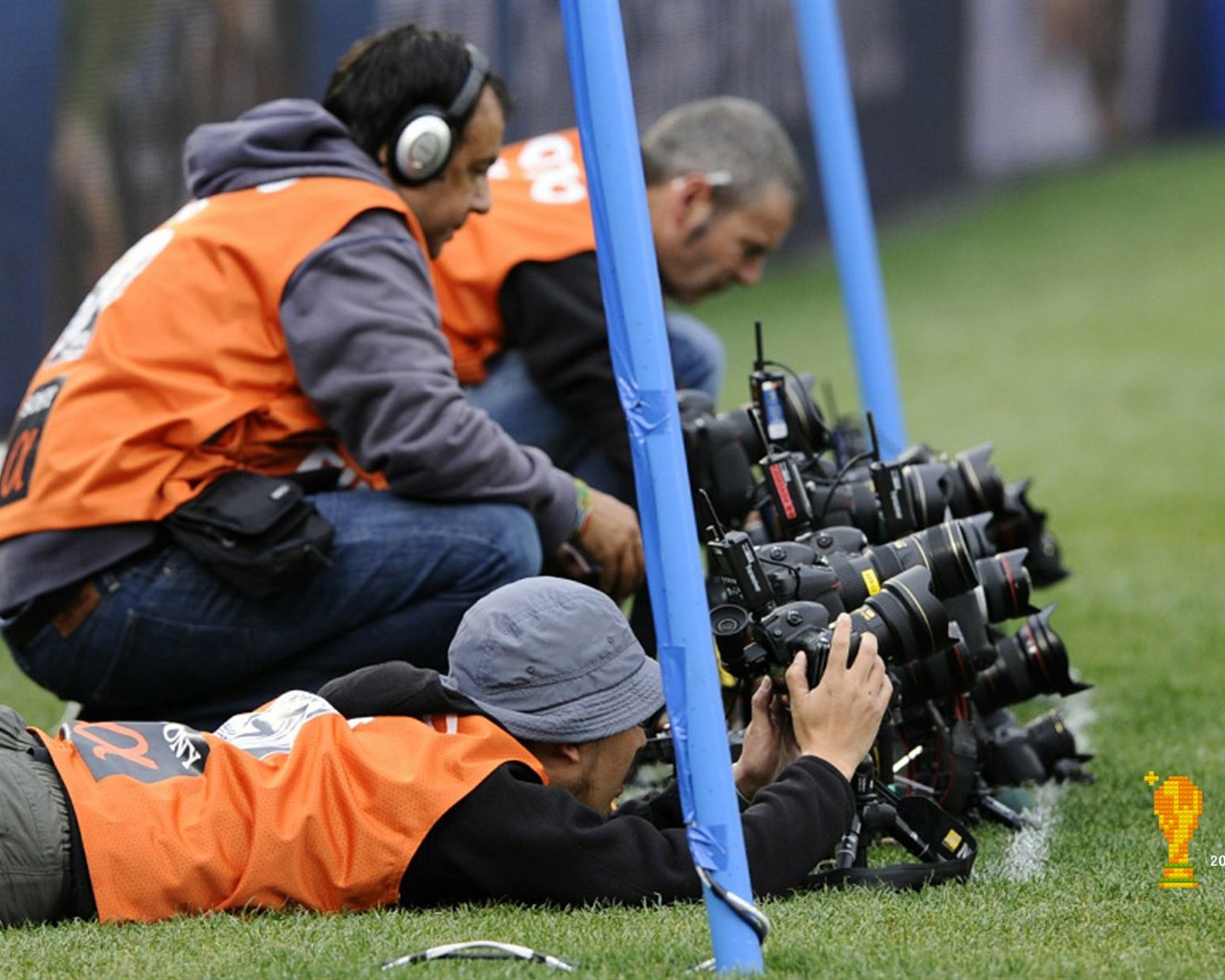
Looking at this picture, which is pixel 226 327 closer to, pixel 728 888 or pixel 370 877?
pixel 370 877

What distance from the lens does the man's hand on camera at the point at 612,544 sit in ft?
15.0

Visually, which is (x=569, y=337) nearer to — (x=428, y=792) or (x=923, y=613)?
(x=923, y=613)

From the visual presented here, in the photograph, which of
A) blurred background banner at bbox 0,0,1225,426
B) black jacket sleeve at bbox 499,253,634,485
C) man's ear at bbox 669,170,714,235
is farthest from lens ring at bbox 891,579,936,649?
blurred background banner at bbox 0,0,1225,426

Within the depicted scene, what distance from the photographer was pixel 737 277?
5.35 metres

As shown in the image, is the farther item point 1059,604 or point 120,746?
point 1059,604

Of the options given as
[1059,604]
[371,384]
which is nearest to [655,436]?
[371,384]

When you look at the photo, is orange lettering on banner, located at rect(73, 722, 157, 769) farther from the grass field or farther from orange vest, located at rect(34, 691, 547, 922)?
the grass field

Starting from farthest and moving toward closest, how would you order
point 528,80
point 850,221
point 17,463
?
Result: point 528,80, point 850,221, point 17,463

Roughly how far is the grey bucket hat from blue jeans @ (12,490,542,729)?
3.49 ft

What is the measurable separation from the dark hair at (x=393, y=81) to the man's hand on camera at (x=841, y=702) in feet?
5.68

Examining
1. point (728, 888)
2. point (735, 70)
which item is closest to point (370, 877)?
point (728, 888)

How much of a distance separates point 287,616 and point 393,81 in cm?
118

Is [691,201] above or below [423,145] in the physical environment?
below

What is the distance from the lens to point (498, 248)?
4.97m
